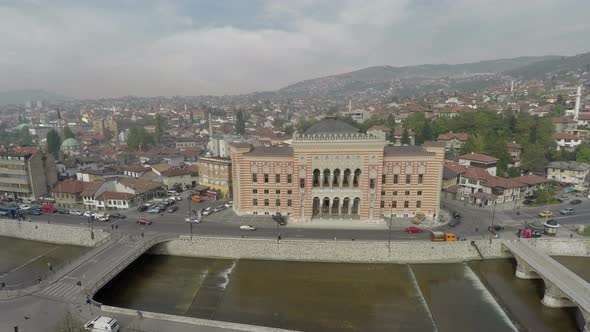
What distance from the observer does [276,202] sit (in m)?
64.2

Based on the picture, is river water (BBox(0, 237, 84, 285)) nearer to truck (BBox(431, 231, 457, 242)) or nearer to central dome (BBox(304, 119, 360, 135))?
central dome (BBox(304, 119, 360, 135))

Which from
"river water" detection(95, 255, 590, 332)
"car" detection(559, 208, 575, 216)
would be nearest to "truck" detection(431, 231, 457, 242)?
"river water" detection(95, 255, 590, 332)

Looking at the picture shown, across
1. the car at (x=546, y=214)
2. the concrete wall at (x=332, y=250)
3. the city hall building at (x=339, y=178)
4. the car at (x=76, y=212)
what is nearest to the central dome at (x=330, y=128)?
the city hall building at (x=339, y=178)

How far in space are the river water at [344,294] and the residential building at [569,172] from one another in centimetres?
4275

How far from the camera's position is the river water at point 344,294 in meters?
37.5

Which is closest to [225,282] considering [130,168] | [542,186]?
[130,168]

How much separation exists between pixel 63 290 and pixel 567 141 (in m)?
129

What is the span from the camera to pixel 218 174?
7862cm

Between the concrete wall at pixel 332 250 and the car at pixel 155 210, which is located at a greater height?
the car at pixel 155 210

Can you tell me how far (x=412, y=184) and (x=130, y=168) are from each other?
238ft

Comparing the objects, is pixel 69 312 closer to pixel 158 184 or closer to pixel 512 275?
pixel 158 184

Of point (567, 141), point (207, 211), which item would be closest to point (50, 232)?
point (207, 211)

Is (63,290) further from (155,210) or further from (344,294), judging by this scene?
(344,294)

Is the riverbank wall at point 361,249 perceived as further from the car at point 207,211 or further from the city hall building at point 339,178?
the car at point 207,211
